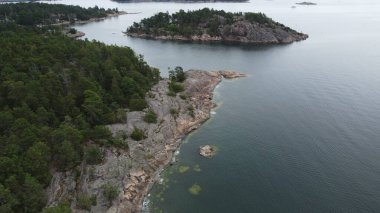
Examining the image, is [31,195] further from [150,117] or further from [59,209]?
[150,117]

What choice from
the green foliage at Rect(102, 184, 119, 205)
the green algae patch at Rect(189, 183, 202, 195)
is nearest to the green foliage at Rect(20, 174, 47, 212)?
the green foliage at Rect(102, 184, 119, 205)

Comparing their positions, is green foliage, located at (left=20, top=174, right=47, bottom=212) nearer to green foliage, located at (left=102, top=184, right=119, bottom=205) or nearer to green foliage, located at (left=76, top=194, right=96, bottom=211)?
green foliage, located at (left=76, top=194, right=96, bottom=211)

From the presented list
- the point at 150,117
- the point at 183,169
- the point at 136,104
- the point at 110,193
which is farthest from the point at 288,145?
the point at 110,193

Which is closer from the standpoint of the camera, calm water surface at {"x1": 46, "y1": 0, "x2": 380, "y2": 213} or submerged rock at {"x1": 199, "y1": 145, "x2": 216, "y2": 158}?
calm water surface at {"x1": 46, "y1": 0, "x2": 380, "y2": 213}

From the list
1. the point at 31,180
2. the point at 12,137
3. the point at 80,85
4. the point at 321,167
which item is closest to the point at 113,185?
the point at 31,180

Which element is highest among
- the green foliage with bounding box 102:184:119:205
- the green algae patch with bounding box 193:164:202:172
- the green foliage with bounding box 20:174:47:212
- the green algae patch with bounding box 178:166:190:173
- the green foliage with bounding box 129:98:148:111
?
the green foliage with bounding box 129:98:148:111

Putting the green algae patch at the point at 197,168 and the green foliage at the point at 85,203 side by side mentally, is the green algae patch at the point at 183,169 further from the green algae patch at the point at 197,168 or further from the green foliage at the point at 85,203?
the green foliage at the point at 85,203
